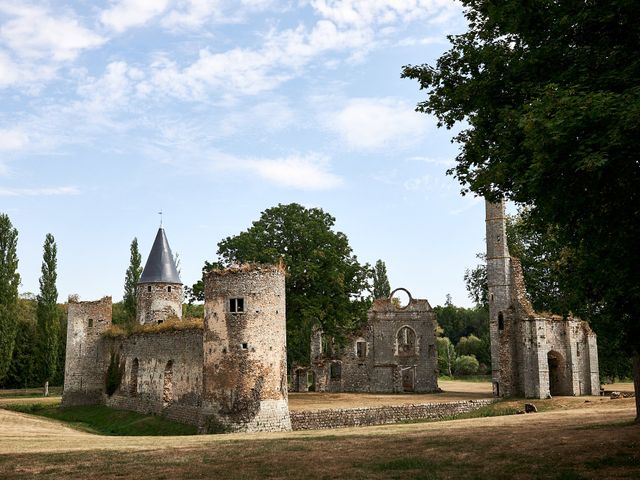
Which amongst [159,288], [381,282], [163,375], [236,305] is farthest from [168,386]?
[381,282]

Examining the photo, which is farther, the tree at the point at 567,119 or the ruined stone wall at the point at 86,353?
the ruined stone wall at the point at 86,353

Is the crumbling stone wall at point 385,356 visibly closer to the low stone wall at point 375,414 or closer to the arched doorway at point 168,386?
the low stone wall at point 375,414

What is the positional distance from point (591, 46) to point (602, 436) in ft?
33.6

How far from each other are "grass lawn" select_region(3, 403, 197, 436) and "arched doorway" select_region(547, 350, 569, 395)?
2142 cm

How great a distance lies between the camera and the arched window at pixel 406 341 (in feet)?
161

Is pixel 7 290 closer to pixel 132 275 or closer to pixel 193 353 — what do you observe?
pixel 132 275

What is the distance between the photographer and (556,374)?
37.6 m

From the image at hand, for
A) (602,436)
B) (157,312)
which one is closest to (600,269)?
(602,436)

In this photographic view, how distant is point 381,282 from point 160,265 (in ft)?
108

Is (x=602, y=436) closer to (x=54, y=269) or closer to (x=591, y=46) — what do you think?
(x=591, y=46)

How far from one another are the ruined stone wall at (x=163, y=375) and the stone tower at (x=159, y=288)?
4290 mm

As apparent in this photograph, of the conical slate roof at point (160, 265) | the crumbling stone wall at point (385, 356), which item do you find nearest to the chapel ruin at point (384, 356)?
the crumbling stone wall at point (385, 356)

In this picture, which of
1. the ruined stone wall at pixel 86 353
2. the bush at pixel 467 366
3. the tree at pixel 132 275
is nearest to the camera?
the ruined stone wall at pixel 86 353

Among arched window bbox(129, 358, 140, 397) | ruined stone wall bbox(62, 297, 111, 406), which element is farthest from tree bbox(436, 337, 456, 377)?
arched window bbox(129, 358, 140, 397)
